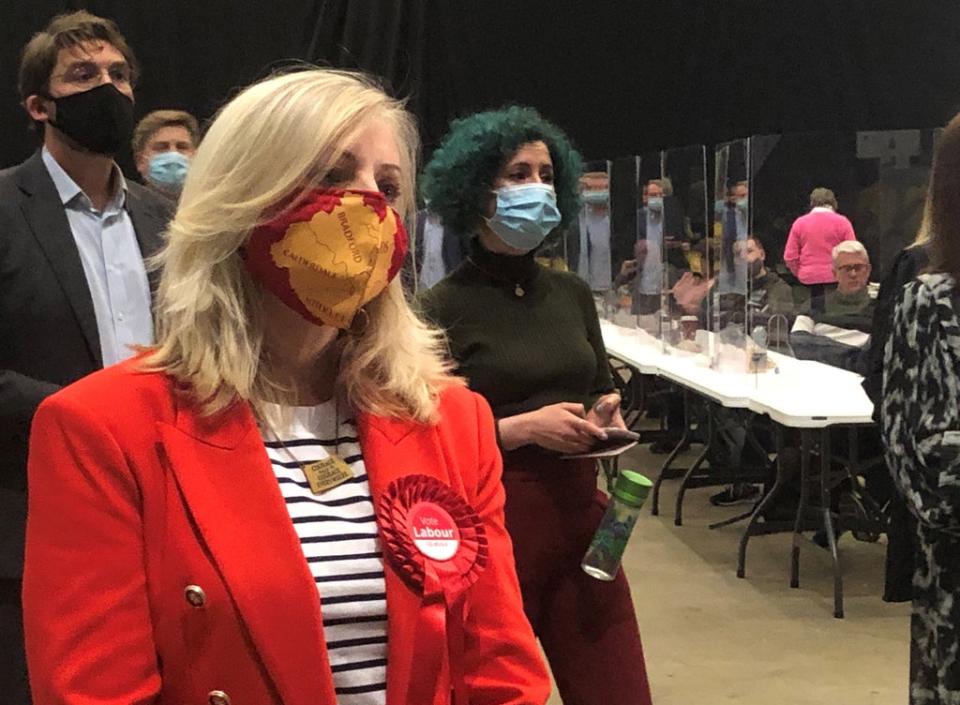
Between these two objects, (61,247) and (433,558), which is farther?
(61,247)

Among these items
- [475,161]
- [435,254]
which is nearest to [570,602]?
[475,161]

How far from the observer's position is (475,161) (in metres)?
2.69

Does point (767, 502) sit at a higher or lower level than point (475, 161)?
lower

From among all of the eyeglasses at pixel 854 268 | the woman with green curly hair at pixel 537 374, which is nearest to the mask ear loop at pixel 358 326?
the woman with green curly hair at pixel 537 374

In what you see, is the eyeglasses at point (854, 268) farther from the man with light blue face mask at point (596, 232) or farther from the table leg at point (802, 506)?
the man with light blue face mask at point (596, 232)

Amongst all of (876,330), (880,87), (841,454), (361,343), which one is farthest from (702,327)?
(361,343)

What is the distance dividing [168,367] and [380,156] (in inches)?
14.2

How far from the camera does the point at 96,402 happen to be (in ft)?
4.14

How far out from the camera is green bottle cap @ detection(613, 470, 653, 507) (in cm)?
223

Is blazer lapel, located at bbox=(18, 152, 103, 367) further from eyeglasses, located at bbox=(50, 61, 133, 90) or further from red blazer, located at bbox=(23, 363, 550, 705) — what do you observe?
red blazer, located at bbox=(23, 363, 550, 705)

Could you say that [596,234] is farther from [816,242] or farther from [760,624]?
[760,624]

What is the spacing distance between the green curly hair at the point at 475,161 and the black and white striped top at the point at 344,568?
1.37m

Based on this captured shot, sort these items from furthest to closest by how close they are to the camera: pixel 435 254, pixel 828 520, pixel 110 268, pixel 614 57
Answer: pixel 614 57
pixel 435 254
pixel 828 520
pixel 110 268

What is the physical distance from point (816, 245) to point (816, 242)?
3 centimetres
